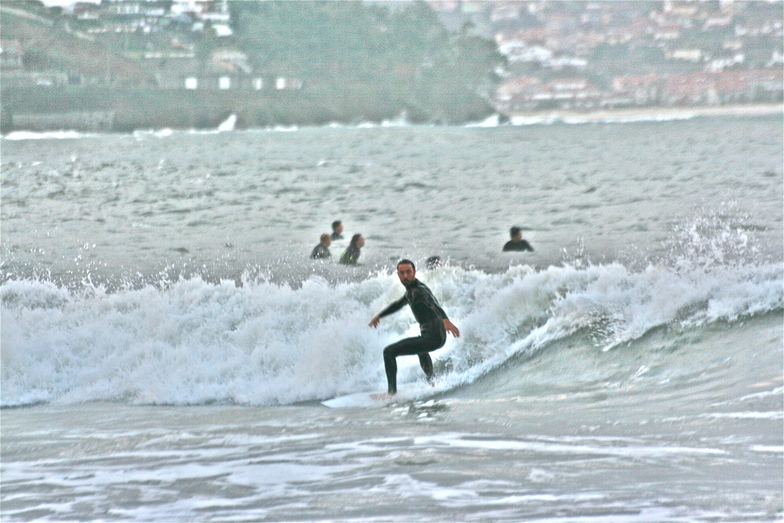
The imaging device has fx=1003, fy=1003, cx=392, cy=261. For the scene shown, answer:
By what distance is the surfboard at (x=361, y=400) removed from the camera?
904cm

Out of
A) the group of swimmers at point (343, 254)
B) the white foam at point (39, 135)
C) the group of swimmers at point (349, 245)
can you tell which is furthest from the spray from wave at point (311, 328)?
the white foam at point (39, 135)

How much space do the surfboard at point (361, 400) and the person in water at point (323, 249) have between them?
8.26 m

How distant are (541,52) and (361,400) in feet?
249

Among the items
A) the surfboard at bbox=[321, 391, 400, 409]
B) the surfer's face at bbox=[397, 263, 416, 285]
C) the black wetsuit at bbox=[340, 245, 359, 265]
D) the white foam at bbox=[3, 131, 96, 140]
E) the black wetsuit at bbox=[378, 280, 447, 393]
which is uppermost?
the white foam at bbox=[3, 131, 96, 140]

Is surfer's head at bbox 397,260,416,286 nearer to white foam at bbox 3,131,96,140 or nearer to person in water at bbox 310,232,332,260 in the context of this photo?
person in water at bbox 310,232,332,260

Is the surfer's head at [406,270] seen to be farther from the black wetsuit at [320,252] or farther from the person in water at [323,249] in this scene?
the black wetsuit at [320,252]

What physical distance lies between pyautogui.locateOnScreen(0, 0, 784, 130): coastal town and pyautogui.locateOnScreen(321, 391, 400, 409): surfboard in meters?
65.4

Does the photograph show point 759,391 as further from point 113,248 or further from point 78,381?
point 113,248

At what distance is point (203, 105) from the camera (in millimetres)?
88250

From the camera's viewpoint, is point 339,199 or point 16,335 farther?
point 339,199

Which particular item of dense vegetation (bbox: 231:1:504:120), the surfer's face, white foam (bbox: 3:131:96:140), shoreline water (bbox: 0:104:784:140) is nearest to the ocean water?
the surfer's face

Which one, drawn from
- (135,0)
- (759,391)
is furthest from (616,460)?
(135,0)

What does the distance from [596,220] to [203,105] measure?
62.5 m

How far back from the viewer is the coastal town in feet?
249
